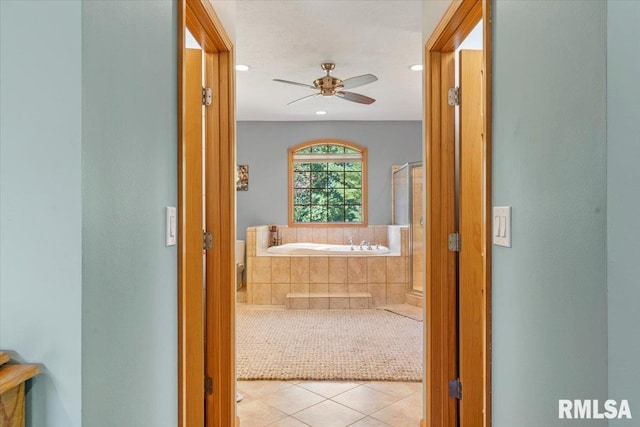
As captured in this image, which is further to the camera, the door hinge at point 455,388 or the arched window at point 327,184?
the arched window at point 327,184

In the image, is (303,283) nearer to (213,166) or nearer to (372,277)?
(372,277)

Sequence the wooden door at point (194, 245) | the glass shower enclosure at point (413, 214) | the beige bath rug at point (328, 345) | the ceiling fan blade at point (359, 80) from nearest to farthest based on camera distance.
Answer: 1. the wooden door at point (194, 245)
2. the beige bath rug at point (328, 345)
3. the ceiling fan blade at point (359, 80)
4. the glass shower enclosure at point (413, 214)

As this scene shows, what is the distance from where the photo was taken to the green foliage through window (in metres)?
6.44

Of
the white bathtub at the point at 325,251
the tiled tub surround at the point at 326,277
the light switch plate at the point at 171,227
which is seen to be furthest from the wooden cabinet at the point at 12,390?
the white bathtub at the point at 325,251

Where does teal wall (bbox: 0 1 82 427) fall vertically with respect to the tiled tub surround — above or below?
above

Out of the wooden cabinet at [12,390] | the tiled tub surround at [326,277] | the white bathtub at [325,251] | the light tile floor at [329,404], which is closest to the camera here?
the wooden cabinet at [12,390]

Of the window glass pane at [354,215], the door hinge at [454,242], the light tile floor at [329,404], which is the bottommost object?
the light tile floor at [329,404]

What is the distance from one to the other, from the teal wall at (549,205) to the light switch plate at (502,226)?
0.07ft

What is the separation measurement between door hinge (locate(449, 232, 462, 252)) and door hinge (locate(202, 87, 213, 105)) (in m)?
1.30

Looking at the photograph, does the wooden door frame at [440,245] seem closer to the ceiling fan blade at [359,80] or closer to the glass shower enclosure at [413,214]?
the ceiling fan blade at [359,80]

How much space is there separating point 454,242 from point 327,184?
15.2 feet

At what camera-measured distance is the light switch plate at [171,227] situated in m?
1.19

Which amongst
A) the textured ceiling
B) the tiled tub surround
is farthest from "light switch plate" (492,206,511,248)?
the tiled tub surround

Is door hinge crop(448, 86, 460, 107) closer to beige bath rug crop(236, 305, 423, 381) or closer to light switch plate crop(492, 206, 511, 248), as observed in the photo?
light switch plate crop(492, 206, 511, 248)
